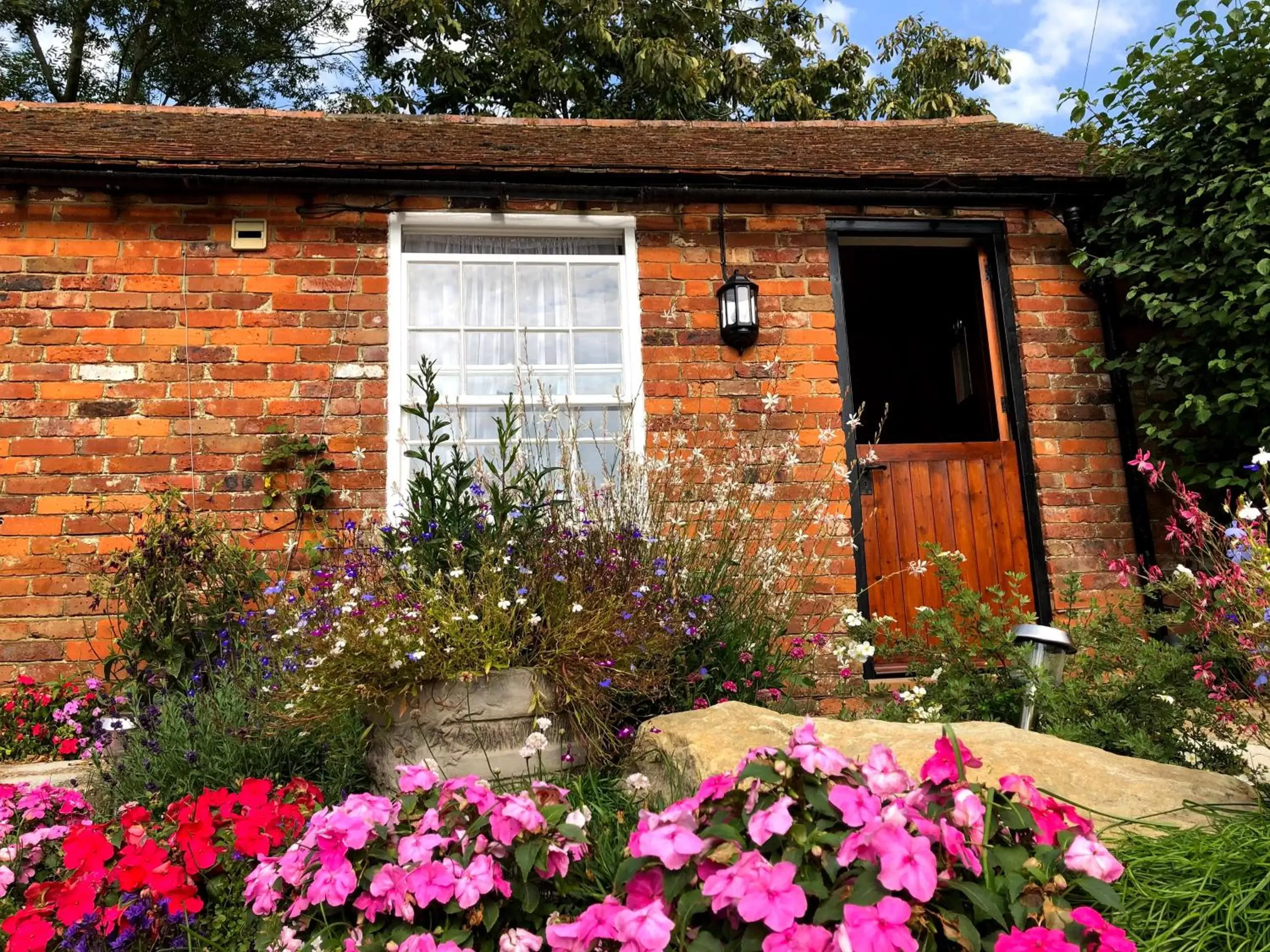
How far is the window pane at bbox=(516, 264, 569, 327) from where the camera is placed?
204 inches

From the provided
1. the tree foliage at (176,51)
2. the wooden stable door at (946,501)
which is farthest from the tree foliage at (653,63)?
the wooden stable door at (946,501)

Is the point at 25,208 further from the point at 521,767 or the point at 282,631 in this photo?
the point at 521,767

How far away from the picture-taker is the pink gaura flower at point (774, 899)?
124cm

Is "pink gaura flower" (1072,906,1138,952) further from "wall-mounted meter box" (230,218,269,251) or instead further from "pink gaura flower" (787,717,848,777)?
"wall-mounted meter box" (230,218,269,251)

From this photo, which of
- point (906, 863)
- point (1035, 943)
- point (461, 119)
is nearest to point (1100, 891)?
point (1035, 943)

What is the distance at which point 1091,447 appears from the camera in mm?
5234

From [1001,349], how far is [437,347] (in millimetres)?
3491

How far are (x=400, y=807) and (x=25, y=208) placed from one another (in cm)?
476

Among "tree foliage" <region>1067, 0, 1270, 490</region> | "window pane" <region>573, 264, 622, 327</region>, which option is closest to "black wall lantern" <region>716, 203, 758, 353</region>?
"window pane" <region>573, 264, 622, 327</region>

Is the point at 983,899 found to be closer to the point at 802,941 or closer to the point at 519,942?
the point at 802,941

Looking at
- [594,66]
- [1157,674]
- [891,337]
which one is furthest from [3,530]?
[594,66]

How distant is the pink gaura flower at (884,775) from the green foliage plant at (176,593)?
3.09 meters

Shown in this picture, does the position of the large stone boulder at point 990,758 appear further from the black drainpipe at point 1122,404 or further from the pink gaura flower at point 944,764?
the black drainpipe at point 1122,404

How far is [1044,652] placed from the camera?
318cm
